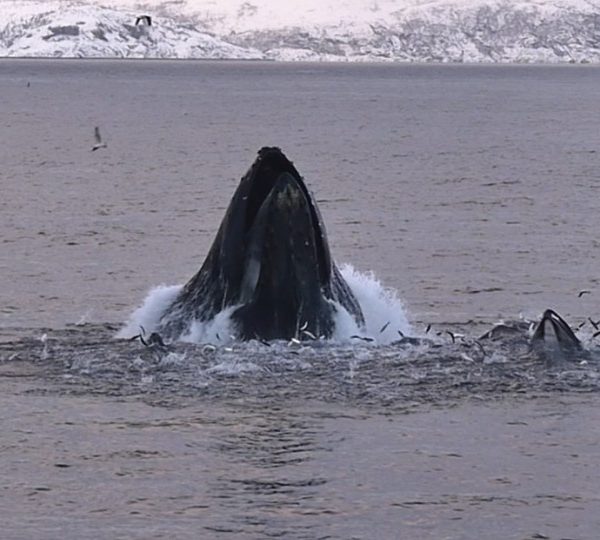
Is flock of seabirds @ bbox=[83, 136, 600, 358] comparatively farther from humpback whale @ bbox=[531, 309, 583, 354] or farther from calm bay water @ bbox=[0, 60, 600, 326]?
calm bay water @ bbox=[0, 60, 600, 326]

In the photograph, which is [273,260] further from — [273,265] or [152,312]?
[152,312]

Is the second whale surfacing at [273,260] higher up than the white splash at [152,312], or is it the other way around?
the second whale surfacing at [273,260]

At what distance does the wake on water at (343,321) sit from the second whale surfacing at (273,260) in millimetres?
170

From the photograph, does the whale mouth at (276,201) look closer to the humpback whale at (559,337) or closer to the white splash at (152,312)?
the white splash at (152,312)

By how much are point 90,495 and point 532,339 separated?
721 centimetres

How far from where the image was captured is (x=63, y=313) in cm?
2522

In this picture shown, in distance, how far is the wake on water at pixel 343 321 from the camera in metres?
18.4

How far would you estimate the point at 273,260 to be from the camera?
1744cm

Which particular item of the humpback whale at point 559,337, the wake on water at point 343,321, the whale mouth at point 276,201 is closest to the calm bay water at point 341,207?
the wake on water at point 343,321

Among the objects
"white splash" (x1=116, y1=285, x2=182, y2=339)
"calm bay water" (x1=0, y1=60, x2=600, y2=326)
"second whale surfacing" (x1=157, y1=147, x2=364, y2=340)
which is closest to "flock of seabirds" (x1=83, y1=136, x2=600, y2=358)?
"second whale surfacing" (x1=157, y1=147, x2=364, y2=340)

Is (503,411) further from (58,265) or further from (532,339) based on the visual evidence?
(58,265)

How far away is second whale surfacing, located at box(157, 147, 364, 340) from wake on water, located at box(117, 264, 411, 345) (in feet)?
0.56

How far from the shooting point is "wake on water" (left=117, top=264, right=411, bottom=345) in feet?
60.3

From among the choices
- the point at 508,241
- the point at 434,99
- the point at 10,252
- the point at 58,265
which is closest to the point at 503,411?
the point at 58,265
